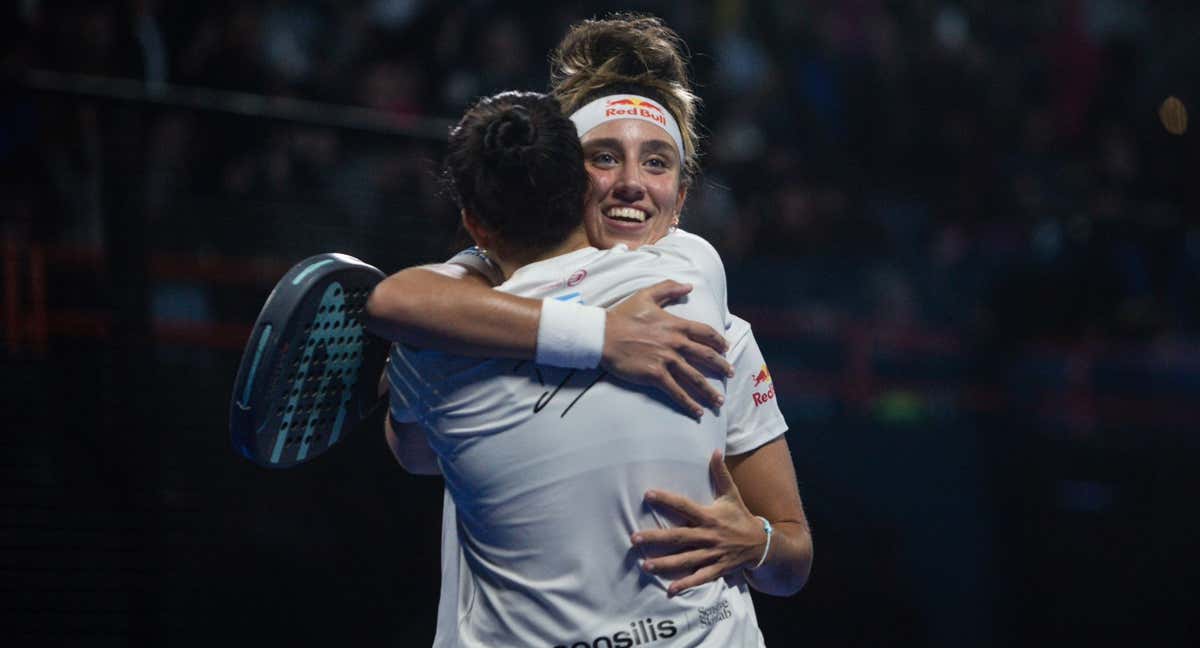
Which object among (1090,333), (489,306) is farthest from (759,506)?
(1090,333)

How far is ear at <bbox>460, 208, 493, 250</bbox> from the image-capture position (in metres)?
1.93

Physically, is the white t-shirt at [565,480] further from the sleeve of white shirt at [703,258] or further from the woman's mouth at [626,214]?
the woman's mouth at [626,214]

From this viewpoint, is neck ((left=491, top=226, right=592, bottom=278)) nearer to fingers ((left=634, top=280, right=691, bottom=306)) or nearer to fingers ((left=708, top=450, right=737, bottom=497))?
fingers ((left=634, top=280, right=691, bottom=306))

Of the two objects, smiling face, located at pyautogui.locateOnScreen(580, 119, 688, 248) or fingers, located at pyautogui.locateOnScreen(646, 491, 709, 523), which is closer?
fingers, located at pyautogui.locateOnScreen(646, 491, 709, 523)

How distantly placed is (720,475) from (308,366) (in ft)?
2.16

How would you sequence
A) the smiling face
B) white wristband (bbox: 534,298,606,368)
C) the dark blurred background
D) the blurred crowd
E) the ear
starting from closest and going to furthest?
white wristband (bbox: 534,298,606,368), the ear, the smiling face, the dark blurred background, the blurred crowd

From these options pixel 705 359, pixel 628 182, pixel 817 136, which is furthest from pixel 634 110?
pixel 817 136

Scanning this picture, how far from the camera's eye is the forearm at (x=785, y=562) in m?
2.07

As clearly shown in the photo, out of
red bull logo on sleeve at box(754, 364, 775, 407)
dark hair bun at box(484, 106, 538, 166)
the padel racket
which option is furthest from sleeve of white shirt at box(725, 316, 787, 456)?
the padel racket

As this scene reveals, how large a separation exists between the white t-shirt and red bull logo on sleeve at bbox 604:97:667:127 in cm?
43

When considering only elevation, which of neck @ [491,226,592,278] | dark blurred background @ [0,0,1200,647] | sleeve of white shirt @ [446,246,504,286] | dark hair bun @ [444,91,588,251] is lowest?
dark blurred background @ [0,0,1200,647]

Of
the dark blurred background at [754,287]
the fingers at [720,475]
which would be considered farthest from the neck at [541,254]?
the dark blurred background at [754,287]

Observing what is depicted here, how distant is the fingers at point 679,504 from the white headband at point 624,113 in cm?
72

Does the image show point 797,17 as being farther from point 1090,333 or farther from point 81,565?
point 81,565
